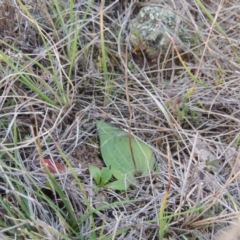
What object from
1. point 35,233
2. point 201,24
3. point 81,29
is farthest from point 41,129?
point 201,24

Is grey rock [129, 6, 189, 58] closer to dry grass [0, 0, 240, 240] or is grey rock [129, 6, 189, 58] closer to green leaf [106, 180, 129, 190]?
dry grass [0, 0, 240, 240]

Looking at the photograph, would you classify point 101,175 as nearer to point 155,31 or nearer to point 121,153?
point 121,153

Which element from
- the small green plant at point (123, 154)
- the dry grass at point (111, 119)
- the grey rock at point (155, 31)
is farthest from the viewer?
the grey rock at point (155, 31)

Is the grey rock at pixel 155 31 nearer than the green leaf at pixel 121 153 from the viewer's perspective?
No

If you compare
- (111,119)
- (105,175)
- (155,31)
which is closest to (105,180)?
(105,175)

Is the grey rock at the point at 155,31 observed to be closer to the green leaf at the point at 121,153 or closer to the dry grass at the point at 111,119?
the dry grass at the point at 111,119

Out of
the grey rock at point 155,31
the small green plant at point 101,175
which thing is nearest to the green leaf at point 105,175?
the small green plant at point 101,175

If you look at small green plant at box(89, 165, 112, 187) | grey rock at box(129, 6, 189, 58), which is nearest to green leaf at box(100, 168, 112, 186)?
small green plant at box(89, 165, 112, 187)
